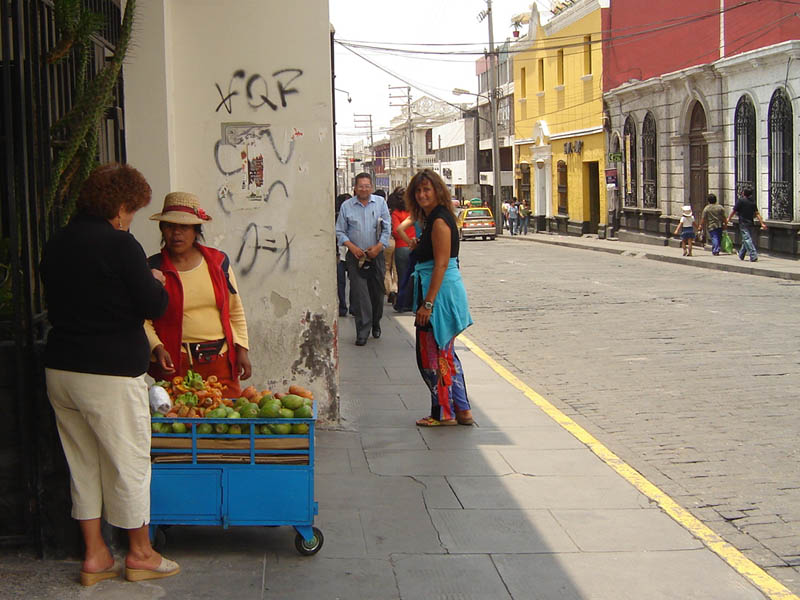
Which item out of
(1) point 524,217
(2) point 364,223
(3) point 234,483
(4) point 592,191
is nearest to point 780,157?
(2) point 364,223

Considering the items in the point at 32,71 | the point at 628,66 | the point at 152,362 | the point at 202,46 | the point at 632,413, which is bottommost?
the point at 632,413

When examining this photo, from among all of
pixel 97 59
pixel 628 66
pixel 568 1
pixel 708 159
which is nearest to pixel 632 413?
pixel 97 59

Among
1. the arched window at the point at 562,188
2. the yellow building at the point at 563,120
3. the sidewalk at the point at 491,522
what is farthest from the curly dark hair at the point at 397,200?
the arched window at the point at 562,188

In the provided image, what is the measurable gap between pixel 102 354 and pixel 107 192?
0.65 meters

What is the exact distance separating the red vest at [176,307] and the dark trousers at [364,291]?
5.82 meters

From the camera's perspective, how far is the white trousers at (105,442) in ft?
13.8

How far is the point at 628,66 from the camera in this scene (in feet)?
117

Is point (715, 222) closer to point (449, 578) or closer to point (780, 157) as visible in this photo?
point (780, 157)

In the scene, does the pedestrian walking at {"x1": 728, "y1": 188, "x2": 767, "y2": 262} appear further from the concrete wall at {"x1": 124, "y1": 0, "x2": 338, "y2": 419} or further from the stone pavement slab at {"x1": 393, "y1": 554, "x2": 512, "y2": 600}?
the stone pavement slab at {"x1": 393, "y1": 554, "x2": 512, "y2": 600}

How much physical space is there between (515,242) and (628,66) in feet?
28.8

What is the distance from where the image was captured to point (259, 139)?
7109 mm

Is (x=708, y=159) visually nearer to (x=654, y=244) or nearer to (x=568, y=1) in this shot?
(x=654, y=244)

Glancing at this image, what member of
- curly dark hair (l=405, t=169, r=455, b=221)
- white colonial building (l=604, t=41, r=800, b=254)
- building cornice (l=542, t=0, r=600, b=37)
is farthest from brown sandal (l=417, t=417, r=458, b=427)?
building cornice (l=542, t=0, r=600, b=37)

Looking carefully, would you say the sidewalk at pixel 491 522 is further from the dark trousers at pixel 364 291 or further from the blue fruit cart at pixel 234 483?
the dark trousers at pixel 364 291
